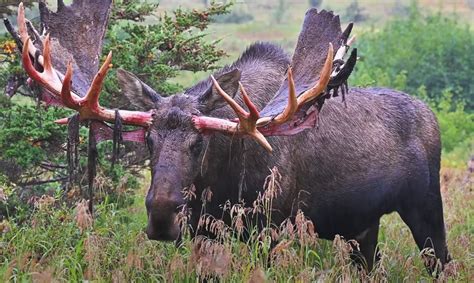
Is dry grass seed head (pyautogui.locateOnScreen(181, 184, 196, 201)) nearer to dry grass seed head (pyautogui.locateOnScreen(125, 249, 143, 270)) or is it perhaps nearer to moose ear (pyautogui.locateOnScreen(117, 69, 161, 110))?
dry grass seed head (pyautogui.locateOnScreen(125, 249, 143, 270))

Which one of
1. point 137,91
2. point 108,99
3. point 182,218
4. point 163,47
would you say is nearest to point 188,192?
point 182,218

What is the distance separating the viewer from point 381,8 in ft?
221

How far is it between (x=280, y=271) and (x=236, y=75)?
142 centimetres

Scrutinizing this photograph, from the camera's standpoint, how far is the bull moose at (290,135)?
588cm

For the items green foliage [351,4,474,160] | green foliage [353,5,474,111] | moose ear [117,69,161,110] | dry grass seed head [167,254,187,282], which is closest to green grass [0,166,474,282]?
dry grass seed head [167,254,187,282]

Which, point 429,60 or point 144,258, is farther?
point 429,60

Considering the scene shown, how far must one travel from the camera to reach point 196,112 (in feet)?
19.8

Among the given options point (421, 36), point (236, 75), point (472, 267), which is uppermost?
point (421, 36)

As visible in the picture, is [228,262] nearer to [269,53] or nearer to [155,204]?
[155,204]

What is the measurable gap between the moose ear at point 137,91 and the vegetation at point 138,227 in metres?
0.62

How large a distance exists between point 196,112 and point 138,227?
1499mm

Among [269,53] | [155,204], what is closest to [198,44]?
[269,53]

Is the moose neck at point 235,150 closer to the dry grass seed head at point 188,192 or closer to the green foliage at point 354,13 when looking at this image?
the dry grass seed head at point 188,192

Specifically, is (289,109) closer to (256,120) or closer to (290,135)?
(256,120)
